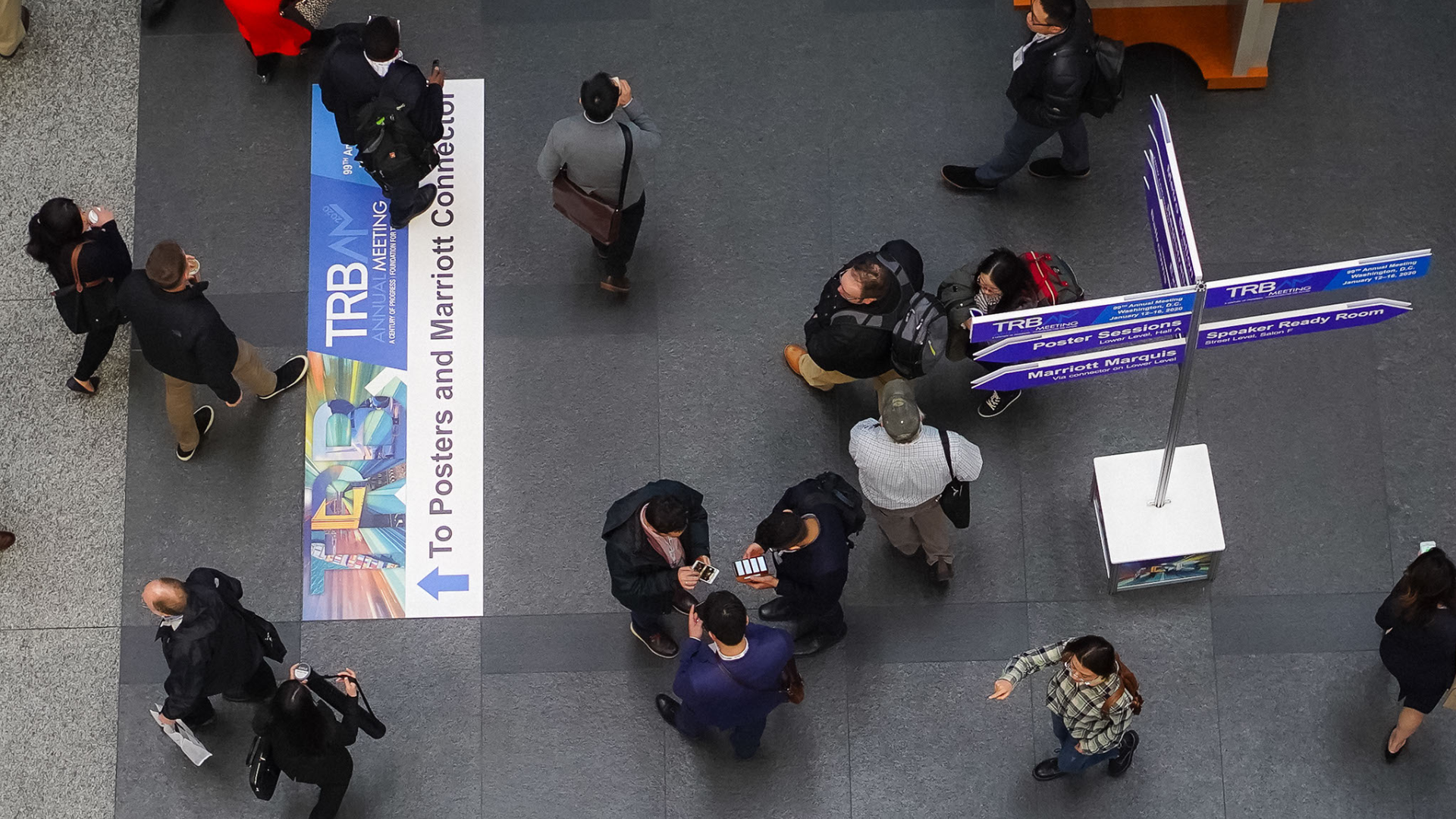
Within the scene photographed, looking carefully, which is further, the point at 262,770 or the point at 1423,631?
the point at 262,770

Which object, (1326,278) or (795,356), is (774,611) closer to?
(795,356)

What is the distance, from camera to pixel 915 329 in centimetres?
561

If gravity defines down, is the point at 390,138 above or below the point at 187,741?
above

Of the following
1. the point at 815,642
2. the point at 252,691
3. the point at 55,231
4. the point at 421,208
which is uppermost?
the point at 55,231

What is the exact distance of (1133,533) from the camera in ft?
19.4

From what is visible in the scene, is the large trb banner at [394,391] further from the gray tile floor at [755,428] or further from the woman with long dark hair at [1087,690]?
the woman with long dark hair at [1087,690]

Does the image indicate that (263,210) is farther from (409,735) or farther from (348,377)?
(409,735)

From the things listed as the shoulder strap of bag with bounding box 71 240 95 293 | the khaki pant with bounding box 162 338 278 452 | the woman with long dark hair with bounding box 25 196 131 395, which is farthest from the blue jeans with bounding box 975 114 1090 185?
the shoulder strap of bag with bounding box 71 240 95 293

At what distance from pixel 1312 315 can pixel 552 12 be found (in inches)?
170

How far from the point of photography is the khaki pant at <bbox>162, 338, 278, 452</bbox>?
20.2ft

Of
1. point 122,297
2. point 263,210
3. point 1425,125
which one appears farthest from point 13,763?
point 1425,125

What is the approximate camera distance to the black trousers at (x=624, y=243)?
6.28m

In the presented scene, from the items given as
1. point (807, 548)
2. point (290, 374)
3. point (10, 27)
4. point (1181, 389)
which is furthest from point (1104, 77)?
point (10, 27)

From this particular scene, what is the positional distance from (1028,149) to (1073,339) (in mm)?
2072
